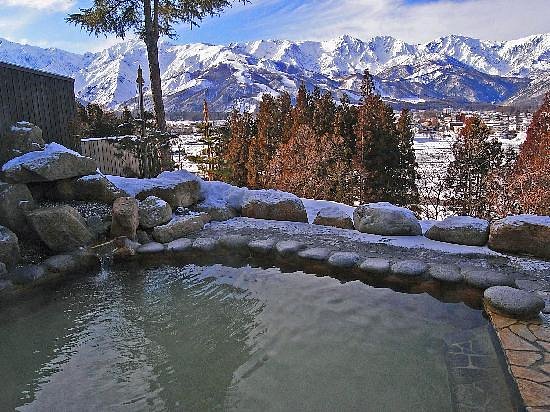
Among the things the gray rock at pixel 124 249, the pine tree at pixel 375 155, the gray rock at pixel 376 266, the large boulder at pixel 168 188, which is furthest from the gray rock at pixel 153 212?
the pine tree at pixel 375 155

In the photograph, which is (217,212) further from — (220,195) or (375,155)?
(375,155)

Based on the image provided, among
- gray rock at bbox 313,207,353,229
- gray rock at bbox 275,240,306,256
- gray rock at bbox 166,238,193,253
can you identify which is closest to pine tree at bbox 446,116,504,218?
gray rock at bbox 313,207,353,229

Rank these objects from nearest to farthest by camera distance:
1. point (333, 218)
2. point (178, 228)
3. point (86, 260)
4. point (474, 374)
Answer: point (474, 374)
point (86, 260)
point (178, 228)
point (333, 218)

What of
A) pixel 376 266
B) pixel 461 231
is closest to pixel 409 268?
pixel 376 266

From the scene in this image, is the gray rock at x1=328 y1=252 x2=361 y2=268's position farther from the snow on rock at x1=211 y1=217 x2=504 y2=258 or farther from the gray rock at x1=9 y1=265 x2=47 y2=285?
the gray rock at x1=9 y1=265 x2=47 y2=285

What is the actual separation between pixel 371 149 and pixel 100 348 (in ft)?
56.1

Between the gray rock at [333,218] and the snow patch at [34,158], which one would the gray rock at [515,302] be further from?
the snow patch at [34,158]

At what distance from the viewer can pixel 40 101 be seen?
737 cm

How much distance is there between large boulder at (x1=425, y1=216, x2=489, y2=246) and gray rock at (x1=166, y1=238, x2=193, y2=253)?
3.33 meters

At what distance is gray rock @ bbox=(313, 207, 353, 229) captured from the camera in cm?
645

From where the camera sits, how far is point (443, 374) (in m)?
2.94

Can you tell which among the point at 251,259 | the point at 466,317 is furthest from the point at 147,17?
the point at 466,317

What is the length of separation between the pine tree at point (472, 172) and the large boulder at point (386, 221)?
1327cm

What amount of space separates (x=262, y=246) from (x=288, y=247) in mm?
371
